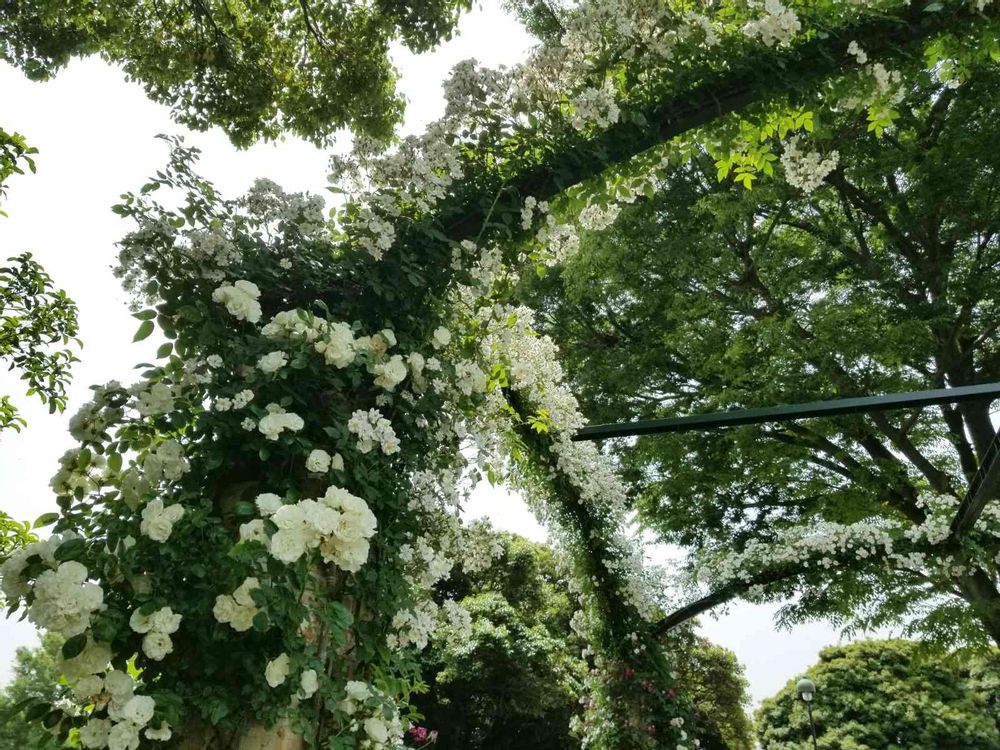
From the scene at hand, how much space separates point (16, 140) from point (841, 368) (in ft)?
21.6

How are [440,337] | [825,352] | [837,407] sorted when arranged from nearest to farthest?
1. [440,337]
2. [837,407]
3. [825,352]

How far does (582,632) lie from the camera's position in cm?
419

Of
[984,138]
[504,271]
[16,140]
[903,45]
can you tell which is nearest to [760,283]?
[984,138]

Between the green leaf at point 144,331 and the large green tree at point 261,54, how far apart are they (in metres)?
3.16

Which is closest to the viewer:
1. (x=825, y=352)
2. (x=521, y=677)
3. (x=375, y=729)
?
(x=375, y=729)

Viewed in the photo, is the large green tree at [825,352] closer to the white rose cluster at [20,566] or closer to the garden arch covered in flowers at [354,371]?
the garden arch covered in flowers at [354,371]

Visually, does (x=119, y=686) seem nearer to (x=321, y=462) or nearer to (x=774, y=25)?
(x=321, y=462)

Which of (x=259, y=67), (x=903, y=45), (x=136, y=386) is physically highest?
(x=259, y=67)

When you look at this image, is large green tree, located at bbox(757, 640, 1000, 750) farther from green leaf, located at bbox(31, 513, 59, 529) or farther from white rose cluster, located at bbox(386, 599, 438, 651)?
green leaf, located at bbox(31, 513, 59, 529)

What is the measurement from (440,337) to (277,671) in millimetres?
1105

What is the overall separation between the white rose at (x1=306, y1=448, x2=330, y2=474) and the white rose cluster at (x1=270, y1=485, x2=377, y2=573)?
6.0 inches

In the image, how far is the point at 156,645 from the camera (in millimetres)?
1342

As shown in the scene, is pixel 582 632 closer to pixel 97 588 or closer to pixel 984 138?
pixel 97 588

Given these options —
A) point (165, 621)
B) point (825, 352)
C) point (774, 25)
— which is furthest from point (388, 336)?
point (825, 352)
